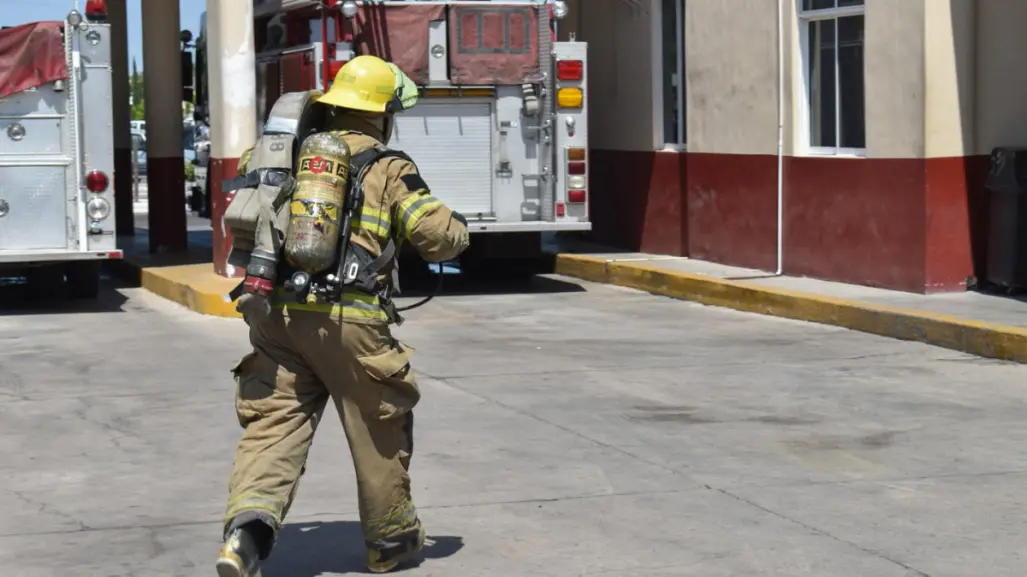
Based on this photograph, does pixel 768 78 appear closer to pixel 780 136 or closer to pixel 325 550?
pixel 780 136

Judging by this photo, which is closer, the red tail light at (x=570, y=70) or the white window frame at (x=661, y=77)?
the red tail light at (x=570, y=70)

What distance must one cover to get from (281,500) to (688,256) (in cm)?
1159

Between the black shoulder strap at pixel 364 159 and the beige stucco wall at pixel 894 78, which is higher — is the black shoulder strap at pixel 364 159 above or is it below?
below

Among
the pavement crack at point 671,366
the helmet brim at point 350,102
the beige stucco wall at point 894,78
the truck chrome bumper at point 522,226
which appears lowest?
the pavement crack at point 671,366

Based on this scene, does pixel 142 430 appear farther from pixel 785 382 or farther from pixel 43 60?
pixel 43 60

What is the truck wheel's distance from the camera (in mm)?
15008

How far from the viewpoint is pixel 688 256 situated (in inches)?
663

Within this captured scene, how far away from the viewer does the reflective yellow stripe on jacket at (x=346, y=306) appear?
5652mm

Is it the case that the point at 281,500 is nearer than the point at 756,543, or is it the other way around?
the point at 281,500

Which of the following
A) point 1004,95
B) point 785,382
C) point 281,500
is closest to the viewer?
point 281,500

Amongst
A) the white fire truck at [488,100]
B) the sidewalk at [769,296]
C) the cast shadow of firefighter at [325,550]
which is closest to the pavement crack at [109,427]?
the cast shadow of firefighter at [325,550]

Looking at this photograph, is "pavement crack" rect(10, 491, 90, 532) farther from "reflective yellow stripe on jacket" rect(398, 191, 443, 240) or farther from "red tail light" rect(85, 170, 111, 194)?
"red tail light" rect(85, 170, 111, 194)

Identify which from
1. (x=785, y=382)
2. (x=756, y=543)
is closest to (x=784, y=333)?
(x=785, y=382)

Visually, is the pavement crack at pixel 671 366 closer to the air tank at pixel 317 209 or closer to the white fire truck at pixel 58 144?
the white fire truck at pixel 58 144
